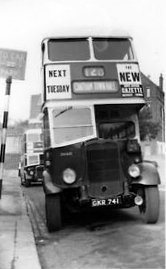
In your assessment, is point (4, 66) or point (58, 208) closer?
point (4, 66)

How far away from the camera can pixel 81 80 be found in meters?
5.31

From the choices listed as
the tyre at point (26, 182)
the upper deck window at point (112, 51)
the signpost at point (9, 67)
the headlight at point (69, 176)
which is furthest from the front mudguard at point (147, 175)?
the tyre at point (26, 182)

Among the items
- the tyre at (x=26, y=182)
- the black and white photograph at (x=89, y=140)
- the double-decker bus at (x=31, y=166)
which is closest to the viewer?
the black and white photograph at (x=89, y=140)

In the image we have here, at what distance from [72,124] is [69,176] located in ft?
2.11

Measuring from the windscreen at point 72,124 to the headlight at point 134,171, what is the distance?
63cm

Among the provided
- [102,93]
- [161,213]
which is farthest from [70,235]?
[102,93]

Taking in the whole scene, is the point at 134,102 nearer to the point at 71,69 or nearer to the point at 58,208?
the point at 71,69

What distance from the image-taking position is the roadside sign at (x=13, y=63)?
403 centimetres

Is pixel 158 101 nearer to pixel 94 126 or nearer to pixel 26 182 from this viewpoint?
pixel 94 126

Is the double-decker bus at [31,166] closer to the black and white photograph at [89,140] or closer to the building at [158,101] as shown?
the black and white photograph at [89,140]

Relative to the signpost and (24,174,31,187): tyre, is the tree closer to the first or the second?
the signpost

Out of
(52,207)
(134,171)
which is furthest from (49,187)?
(134,171)

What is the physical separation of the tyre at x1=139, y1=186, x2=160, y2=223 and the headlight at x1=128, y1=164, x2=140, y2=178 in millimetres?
254

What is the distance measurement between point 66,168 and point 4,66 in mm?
1479
